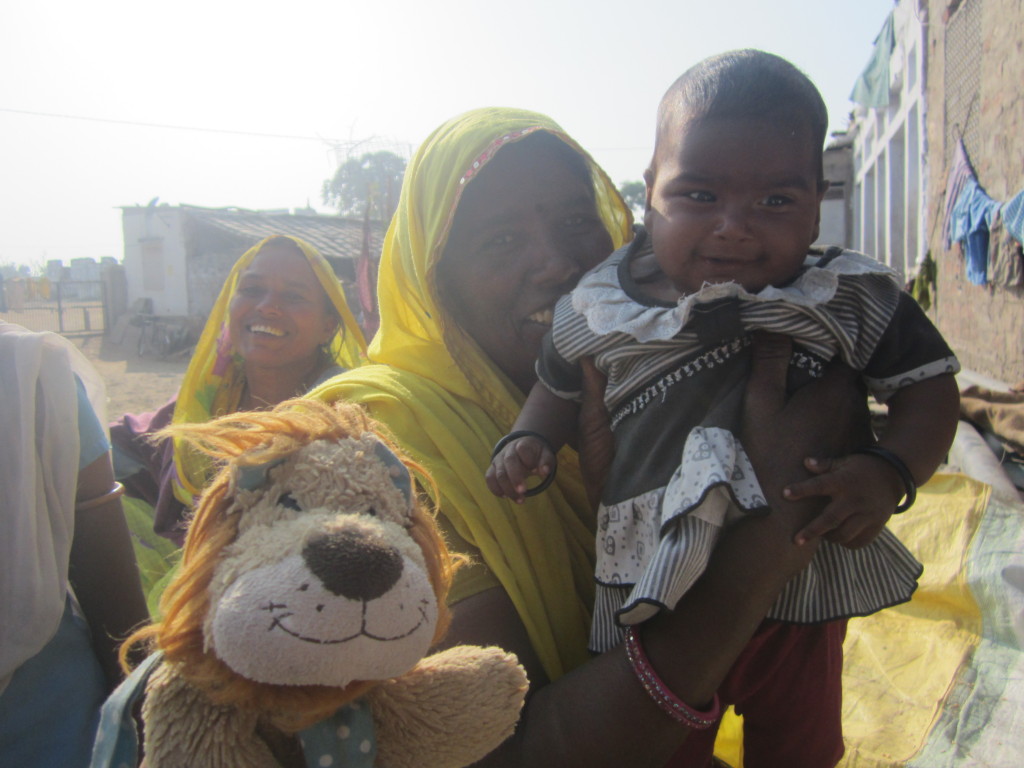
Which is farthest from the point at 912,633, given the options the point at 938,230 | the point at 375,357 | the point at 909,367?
the point at 938,230

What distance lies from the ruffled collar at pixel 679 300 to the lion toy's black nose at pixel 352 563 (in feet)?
2.35

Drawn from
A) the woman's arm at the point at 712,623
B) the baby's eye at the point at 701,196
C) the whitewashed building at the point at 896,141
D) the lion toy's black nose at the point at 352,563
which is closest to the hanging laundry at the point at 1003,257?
the whitewashed building at the point at 896,141

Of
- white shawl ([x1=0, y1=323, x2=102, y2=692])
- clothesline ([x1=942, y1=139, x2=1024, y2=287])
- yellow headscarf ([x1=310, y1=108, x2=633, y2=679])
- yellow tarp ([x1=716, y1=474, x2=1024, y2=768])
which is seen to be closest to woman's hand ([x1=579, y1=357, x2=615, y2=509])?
yellow headscarf ([x1=310, y1=108, x2=633, y2=679])

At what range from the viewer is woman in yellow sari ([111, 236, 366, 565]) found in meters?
3.46

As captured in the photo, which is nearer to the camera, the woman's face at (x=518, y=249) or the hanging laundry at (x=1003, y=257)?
the woman's face at (x=518, y=249)

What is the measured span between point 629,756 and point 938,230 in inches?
359

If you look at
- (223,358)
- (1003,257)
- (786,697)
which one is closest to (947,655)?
(786,697)

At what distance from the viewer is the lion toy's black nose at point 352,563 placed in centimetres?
78

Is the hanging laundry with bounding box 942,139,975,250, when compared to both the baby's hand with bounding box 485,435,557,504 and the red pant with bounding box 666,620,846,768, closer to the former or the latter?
the red pant with bounding box 666,620,846,768

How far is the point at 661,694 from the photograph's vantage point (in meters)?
1.19

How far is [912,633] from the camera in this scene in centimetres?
256

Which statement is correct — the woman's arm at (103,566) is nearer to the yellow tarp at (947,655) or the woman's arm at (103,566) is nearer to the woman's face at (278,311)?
the woman's face at (278,311)

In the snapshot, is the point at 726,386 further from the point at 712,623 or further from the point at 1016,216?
the point at 1016,216

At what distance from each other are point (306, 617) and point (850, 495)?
0.90 metres
